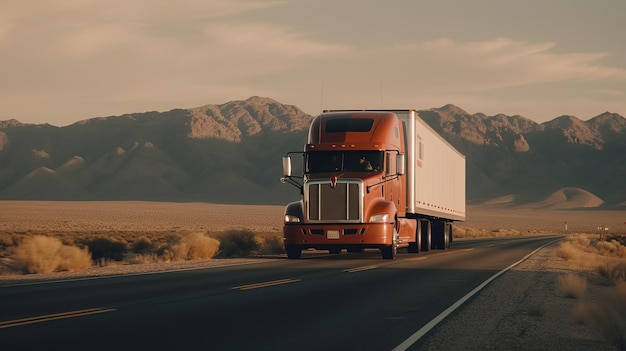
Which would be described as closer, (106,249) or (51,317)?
(51,317)

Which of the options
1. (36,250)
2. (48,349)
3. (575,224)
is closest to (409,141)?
(36,250)

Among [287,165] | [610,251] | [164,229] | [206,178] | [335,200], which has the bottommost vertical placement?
[610,251]

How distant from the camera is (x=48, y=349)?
9609mm

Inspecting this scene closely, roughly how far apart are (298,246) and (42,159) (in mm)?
176140

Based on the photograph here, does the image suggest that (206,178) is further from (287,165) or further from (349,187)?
(287,165)

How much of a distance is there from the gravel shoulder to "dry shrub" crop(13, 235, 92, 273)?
12.0m

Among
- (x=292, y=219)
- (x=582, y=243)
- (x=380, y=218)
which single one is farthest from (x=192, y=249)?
(x=582, y=243)

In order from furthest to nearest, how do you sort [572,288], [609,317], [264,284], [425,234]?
[425,234]
[264,284]
[572,288]
[609,317]

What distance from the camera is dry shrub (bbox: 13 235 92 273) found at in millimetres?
24781

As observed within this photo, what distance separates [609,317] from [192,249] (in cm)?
2208

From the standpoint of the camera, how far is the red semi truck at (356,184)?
26.7 metres

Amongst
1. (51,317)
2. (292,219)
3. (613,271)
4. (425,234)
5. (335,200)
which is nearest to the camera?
Answer: (51,317)

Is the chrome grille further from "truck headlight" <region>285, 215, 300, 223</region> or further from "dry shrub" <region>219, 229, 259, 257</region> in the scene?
"dry shrub" <region>219, 229, 259, 257</region>

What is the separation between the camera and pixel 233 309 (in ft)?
44.7
